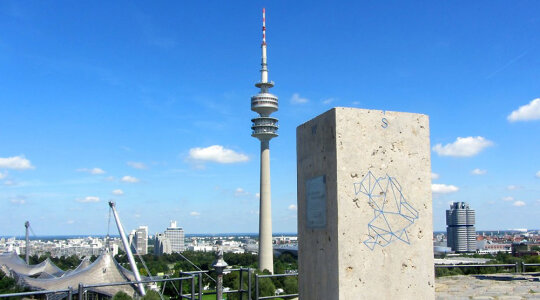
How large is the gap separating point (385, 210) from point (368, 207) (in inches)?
9.5

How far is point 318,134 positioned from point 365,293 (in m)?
1.86

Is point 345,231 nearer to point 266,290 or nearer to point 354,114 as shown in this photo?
point 354,114

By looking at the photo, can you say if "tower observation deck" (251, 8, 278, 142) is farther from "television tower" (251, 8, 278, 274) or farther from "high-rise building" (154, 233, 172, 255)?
"high-rise building" (154, 233, 172, 255)

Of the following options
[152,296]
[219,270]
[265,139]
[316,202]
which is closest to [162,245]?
[265,139]

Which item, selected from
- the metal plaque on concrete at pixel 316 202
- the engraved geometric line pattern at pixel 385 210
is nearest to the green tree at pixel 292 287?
the metal plaque on concrete at pixel 316 202

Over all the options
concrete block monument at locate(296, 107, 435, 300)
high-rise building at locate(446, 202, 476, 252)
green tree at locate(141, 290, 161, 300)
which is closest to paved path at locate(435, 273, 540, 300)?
concrete block monument at locate(296, 107, 435, 300)

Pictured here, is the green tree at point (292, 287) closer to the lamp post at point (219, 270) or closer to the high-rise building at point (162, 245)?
the lamp post at point (219, 270)

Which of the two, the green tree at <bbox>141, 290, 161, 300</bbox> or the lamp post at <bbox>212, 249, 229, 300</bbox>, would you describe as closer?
the lamp post at <bbox>212, 249, 229, 300</bbox>

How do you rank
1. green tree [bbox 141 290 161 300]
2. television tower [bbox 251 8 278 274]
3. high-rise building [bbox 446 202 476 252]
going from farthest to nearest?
1. high-rise building [bbox 446 202 476 252]
2. television tower [bbox 251 8 278 274]
3. green tree [bbox 141 290 161 300]

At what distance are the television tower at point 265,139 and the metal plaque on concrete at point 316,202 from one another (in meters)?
84.6

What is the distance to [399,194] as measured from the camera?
5.75 m

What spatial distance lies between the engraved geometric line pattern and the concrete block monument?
11mm

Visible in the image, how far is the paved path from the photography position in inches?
352

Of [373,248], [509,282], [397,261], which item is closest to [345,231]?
[373,248]
